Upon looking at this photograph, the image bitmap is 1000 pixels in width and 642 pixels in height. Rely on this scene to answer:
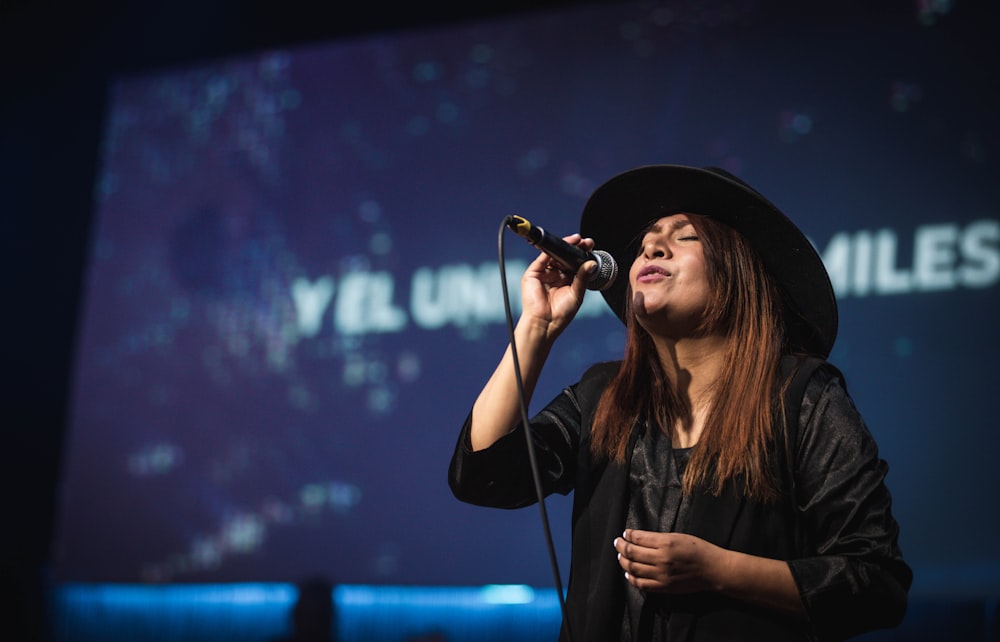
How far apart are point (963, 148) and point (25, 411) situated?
12.4ft

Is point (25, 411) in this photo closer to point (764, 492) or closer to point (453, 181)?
point (453, 181)

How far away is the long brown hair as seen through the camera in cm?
134

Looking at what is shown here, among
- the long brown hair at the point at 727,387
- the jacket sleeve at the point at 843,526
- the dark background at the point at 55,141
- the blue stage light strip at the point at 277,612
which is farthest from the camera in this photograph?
the dark background at the point at 55,141

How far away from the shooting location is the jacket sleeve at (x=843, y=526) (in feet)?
3.94

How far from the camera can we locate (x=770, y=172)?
9.16ft

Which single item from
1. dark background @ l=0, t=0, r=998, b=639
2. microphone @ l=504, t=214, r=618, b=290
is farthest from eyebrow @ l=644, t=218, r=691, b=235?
dark background @ l=0, t=0, r=998, b=639

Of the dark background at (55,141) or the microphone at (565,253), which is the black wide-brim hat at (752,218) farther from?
the dark background at (55,141)

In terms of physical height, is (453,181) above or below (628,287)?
above

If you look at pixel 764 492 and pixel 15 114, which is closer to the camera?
pixel 764 492

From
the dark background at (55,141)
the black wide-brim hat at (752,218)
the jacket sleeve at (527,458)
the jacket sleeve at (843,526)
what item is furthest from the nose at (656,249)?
the dark background at (55,141)

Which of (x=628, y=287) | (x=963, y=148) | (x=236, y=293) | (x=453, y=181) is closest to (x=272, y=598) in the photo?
(x=236, y=293)

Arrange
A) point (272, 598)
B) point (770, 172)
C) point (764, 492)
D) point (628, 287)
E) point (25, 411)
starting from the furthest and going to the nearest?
point (25, 411) → point (272, 598) → point (770, 172) → point (628, 287) → point (764, 492)

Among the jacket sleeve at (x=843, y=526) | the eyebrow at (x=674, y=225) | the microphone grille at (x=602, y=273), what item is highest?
the eyebrow at (x=674, y=225)

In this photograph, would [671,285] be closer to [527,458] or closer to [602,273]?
[602,273]
